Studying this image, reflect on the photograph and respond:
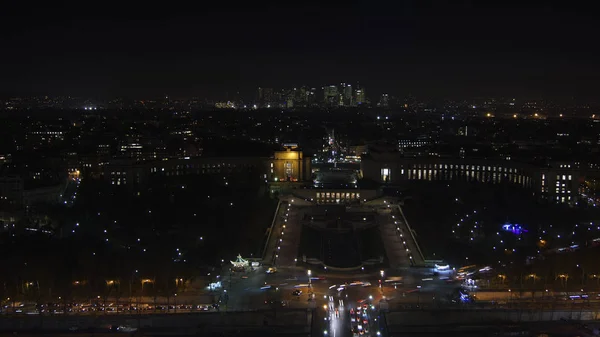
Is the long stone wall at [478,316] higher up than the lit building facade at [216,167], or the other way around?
the lit building facade at [216,167]

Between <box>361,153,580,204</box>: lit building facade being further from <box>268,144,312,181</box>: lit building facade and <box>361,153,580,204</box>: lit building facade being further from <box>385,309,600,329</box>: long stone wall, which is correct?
<box>385,309,600,329</box>: long stone wall

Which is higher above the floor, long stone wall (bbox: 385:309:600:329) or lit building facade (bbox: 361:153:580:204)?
lit building facade (bbox: 361:153:580:204)

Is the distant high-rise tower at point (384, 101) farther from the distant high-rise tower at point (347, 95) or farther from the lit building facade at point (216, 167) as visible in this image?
the lit building facade at point (216, 167)

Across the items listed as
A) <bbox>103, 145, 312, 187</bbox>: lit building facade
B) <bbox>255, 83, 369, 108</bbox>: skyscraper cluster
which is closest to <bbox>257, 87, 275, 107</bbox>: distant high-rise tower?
<bbox>255, 83, 369, 108</bbox>: skyscraper cluster

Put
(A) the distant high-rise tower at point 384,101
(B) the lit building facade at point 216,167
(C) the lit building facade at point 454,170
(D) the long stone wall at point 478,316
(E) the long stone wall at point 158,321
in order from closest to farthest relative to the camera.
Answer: (E) the long stone wall at point 158,321 < (D) the long stone wall at point 478,316 < (C) the lit building facade at point 454,170 < (B) the lit building facade at point 216,167 < (A) the distant high-rise tower at point 384,101

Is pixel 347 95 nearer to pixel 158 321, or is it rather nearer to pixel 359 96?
pixel 359 96

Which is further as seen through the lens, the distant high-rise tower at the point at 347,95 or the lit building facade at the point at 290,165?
the distant high-rise tower at the point at 347,95

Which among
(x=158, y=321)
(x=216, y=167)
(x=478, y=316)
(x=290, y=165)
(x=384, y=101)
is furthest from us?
(x=384, y=101)

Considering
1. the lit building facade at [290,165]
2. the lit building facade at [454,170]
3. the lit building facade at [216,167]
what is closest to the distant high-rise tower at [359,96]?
the lit building facade at [216,167]

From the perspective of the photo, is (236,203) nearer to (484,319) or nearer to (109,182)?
(109,182)

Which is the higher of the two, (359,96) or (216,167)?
(359,96)

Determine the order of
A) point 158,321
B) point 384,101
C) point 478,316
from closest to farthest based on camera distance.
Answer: point 158,321 < point 478,316 < point 384,101

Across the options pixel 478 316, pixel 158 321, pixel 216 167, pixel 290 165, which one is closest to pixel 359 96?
pixel 216 167
